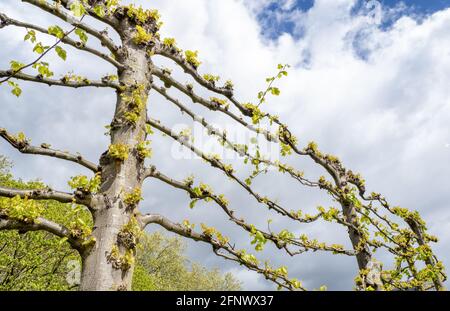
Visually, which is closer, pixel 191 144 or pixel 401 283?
pixel 191 144

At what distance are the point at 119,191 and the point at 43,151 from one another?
99 cm

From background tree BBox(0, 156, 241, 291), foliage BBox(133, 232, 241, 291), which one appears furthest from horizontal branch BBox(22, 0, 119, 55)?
foliage BBox(133, 232, 241, 291)

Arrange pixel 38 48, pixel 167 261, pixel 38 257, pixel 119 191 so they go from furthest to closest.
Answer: pixel 167 261, pixel 38 257, pixel 119 191, pixel 38 48

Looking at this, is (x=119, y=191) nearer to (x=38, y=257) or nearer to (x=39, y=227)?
(x=39, y=227)

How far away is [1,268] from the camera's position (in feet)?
52.4

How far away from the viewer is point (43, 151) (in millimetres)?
4359

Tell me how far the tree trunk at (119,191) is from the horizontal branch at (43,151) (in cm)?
21

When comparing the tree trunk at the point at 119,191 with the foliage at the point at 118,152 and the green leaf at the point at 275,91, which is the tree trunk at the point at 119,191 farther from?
the green leaf at the point at 275,91

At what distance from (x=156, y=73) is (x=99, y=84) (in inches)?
42.4

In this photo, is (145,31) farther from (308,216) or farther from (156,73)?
(308,216)

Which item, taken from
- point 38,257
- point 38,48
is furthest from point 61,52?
point 38,257

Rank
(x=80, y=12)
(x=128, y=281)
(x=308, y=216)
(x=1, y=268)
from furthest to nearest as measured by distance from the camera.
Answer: (x=1, y=268), (x=308, y=216), (x=128, y=281), (x=80, y=12)

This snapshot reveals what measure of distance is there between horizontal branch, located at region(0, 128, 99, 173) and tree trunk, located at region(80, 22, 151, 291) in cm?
21
